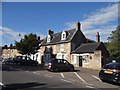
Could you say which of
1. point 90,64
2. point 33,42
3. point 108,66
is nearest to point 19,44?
point 33,42

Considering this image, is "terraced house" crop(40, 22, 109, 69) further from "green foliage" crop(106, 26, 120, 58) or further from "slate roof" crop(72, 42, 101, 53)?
"green foliage" crop(106, 26, 120, 58)

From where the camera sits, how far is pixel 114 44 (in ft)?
176

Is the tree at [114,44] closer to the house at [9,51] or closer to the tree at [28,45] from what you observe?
the tree at [28,45]

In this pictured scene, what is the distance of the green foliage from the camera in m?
51.8

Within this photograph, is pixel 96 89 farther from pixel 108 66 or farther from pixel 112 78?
pixel 108 66

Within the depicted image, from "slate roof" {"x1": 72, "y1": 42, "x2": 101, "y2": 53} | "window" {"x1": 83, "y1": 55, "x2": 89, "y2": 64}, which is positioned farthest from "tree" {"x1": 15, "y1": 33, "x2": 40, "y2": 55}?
"window" {"x1": 83, "y1": 55, "x2": 89, "y2": 64}

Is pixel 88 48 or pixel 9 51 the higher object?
pixel 9 51

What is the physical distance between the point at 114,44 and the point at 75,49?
11.2 meters

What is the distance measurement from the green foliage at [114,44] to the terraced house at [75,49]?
579cm

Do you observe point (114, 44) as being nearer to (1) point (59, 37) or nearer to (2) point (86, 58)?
(1) point (59, 37)

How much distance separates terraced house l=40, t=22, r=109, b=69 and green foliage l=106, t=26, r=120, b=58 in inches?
228

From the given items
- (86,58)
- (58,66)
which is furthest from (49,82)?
(86,58)

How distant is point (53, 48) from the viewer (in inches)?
2130

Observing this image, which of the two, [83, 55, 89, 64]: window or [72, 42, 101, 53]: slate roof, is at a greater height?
[72, 42, 101, 53]: slate roof
